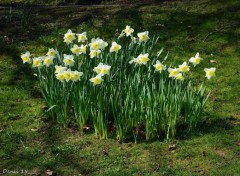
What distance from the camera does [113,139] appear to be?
4566mm

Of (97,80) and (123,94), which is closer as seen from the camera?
(97,80)

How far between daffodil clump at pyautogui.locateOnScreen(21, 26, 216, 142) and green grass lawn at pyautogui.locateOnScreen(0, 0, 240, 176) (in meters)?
0.19

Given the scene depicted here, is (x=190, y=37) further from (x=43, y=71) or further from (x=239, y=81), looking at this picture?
(x=43, y=71)

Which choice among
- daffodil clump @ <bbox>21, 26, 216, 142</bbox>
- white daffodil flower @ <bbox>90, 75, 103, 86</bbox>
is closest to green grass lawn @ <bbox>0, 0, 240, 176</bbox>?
daffodil clump @ <bbox>21, 26, 216, 142</bbox>

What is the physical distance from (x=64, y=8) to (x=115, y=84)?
593 cm

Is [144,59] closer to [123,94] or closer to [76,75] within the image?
[123,94]

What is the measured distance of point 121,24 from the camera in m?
8.41

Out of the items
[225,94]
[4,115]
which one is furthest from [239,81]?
[4,115]

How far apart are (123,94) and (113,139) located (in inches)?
19.3

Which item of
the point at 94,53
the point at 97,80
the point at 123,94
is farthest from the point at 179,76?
the point at 94,53

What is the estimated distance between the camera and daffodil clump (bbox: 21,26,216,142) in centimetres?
434

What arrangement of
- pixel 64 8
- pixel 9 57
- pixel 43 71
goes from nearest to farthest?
pixel 43 71, pixel 9 57, pixel 64 8

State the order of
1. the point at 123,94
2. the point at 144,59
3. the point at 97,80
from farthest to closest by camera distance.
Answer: the point at 123,94, the point at 144,59, the point at 97,80

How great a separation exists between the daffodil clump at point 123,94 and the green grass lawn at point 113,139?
19 cm
